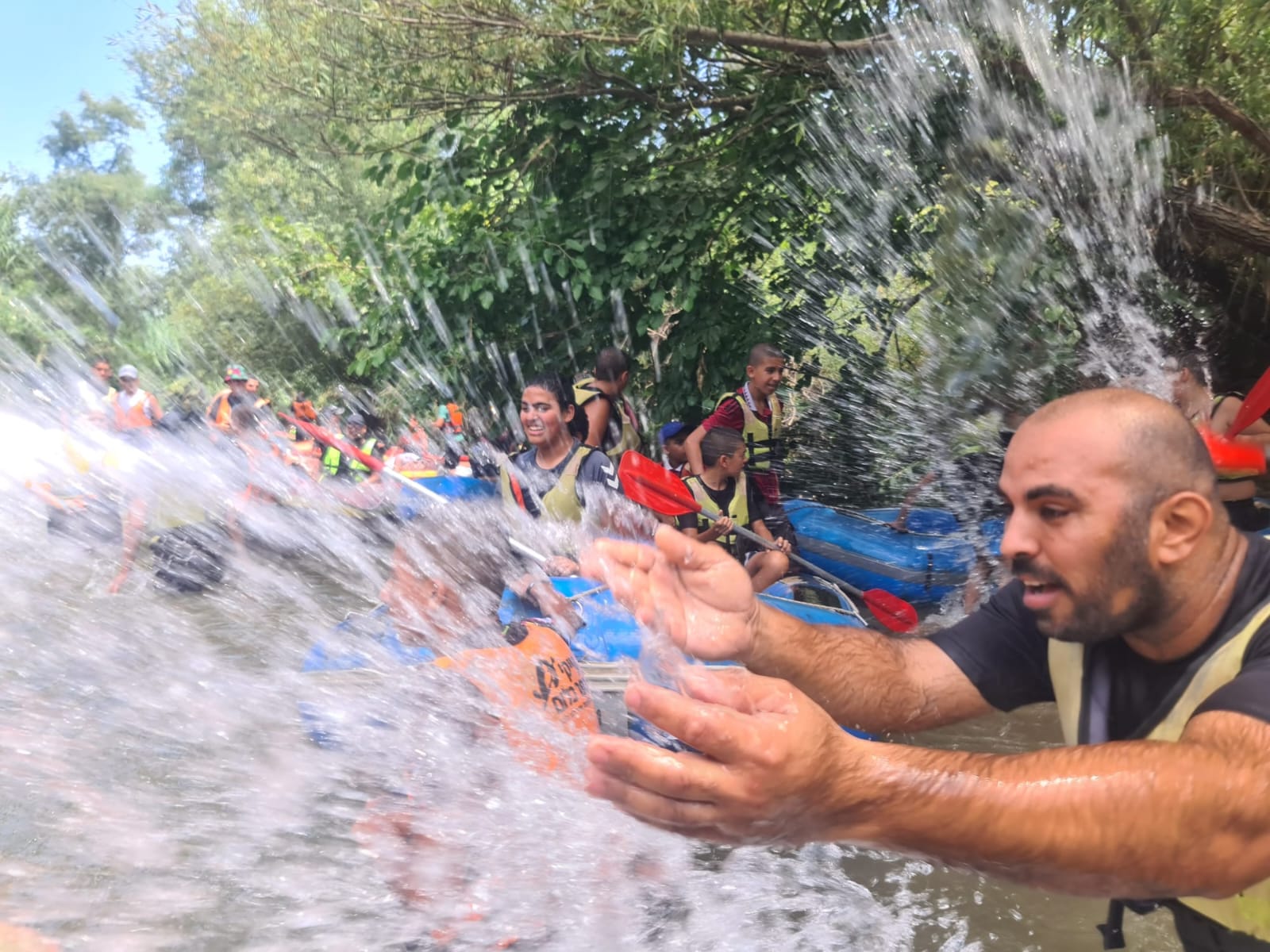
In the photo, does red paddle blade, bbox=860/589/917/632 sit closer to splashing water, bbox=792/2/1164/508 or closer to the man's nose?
splashing water, bbox=792/2/1164/508

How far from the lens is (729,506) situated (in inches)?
260

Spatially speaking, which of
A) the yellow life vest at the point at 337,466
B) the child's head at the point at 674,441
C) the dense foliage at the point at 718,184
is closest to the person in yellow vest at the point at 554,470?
the child's head at the point at 674,441

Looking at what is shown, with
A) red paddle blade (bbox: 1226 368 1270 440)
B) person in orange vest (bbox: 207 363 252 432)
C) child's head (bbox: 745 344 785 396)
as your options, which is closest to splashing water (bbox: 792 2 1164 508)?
child's head (bbox: 745 344 785 396)

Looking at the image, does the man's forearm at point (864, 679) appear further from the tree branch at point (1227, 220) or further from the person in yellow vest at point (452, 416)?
the person in yellow vest at point (452, 416)

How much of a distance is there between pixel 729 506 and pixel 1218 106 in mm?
3807

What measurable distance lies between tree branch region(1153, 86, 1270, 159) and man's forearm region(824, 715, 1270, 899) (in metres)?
5.89

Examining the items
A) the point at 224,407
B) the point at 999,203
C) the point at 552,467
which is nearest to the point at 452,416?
the point at 224,407

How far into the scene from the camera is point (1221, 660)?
59.9 inches

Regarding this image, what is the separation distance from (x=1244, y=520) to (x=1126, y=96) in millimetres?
2741

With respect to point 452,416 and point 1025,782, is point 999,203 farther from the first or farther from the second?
point 1025,782

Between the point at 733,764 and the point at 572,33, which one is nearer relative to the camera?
the point at 733,764

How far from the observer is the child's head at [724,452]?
6566 mm

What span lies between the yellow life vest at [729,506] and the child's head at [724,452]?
0.42 feet

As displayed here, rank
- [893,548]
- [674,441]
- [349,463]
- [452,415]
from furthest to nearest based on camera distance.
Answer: [349,463]
[452,415]
[674,441]
[893,548]
